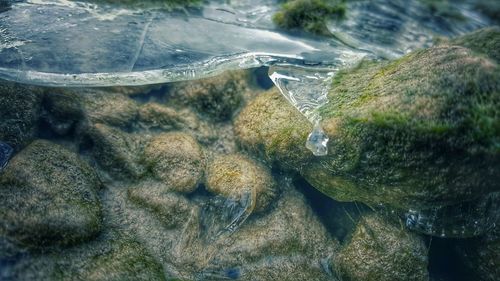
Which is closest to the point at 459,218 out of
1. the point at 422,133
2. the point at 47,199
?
the point at 422,133

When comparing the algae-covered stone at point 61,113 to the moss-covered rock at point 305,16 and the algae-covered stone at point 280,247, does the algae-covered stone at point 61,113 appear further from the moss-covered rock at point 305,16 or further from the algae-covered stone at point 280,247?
the moss-covered rock at point 305,16

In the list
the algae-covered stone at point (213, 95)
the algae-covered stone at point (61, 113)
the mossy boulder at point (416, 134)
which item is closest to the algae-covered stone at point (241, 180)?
the mossy boulder at point (416, 134)

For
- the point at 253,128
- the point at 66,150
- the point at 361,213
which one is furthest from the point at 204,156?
the point at 361,213

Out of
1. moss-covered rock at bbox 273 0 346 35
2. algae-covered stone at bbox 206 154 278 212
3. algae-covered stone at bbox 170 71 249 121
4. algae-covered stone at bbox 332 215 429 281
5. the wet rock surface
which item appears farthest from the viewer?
moss-covered rock at bbox 273 0 346 35

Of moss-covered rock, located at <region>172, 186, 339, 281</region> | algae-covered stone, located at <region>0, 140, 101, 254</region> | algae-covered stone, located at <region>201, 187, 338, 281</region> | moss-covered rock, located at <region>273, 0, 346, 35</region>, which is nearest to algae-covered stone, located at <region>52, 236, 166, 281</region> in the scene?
algae-covered stone, located at <region>0, 140, 101, 254</region>

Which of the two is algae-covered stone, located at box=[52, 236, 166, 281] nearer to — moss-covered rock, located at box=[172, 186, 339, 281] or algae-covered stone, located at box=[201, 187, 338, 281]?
moss-covered rock, located at box=[172, 186, 339, 281]

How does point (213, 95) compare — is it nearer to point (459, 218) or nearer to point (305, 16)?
point (305, 16)
